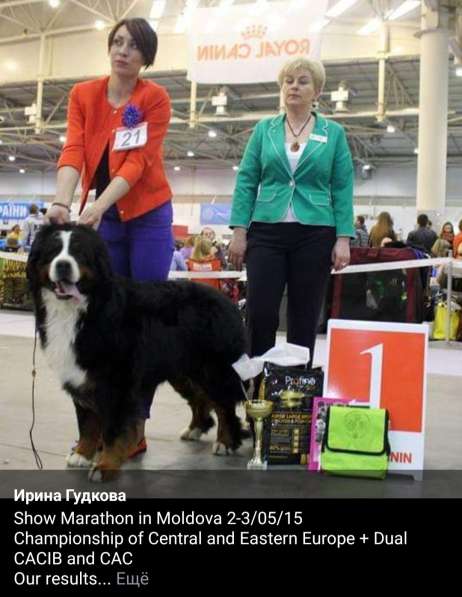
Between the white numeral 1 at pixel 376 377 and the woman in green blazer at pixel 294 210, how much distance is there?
0.36 meters

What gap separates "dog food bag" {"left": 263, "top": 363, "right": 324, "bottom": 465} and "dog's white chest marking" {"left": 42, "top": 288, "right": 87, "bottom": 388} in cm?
79

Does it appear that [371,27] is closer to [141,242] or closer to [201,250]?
[201,250]

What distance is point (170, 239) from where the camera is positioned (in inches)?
111

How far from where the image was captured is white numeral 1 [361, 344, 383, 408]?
8.66 ft

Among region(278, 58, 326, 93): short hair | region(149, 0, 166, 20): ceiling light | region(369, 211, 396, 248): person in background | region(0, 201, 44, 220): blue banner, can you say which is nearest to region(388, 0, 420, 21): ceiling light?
region(149, 0, 166, 20): ceiling light

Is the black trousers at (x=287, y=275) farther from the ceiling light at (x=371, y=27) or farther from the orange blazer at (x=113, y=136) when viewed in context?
the ceiling light at (x=371, y=27)

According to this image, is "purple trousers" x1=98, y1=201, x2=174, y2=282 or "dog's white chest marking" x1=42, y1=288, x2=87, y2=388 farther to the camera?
"purple trousers" x1=98, y1=201, x2=174, y2=282

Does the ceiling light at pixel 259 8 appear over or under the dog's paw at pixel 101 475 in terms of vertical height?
over

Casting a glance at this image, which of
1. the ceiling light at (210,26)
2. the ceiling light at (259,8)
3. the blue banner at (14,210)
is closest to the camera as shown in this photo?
the ceiling light at (259,8)

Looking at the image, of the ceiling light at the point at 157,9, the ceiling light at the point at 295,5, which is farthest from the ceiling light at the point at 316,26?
the ceiling light at the point at 157,9

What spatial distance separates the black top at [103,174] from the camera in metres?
2.64

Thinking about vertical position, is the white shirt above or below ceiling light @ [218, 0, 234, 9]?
below

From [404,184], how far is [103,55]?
12468 mm

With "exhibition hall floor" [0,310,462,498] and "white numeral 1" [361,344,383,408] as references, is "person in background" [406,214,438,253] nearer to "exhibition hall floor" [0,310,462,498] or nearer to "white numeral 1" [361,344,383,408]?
"exhibition hall floor" [0,310,462,498]
